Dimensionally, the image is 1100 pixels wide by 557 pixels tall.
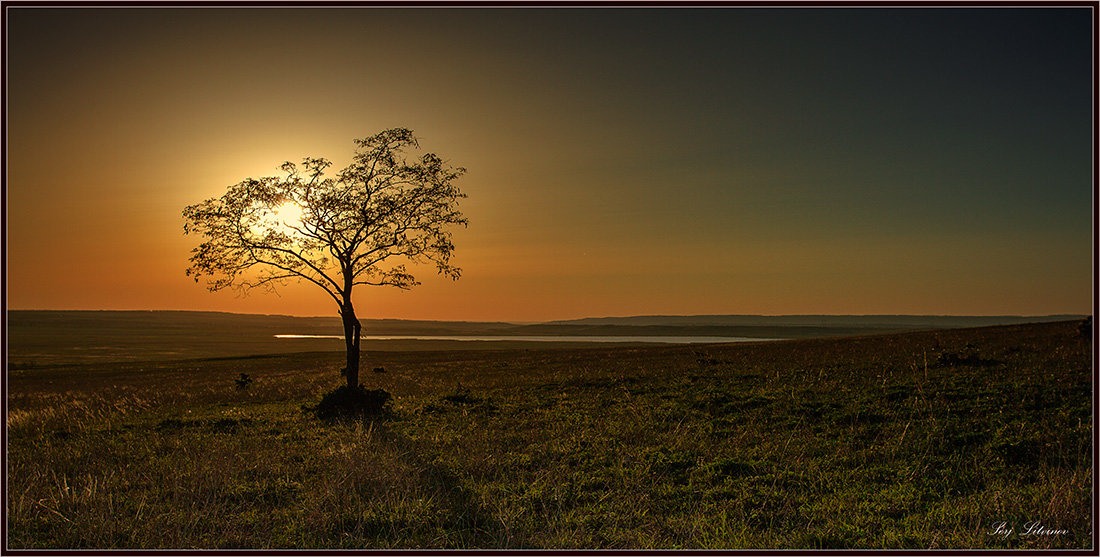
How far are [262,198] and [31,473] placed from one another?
46.8 feet

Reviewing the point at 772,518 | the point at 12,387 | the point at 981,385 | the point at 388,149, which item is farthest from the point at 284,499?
the point at 12,387

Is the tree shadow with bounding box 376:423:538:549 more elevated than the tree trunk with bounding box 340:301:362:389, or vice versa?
the tree trunk with bounding box 340:301:362:389

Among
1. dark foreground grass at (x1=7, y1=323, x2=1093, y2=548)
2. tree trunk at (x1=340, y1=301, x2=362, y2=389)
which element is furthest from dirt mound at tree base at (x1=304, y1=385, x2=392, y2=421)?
tree trunk at (x1=340, y1=301, x2=362, y2=389)

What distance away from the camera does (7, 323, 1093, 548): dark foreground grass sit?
904 cm

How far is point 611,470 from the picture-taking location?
40.8ft

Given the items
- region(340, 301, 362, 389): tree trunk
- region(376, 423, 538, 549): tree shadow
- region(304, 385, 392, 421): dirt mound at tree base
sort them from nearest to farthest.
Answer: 1. region(376, 423, 538, 549): tree shadow
2. region(304, 385, 392, 421): dirt mound at tree base
3. region(340, 301, 362, 389): tree trunk

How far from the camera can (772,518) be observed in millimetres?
9656

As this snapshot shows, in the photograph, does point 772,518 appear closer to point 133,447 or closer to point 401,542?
point 401,542

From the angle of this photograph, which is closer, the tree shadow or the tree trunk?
the tree shadow
